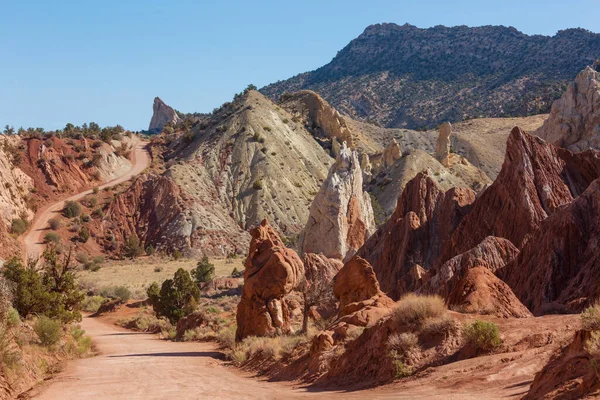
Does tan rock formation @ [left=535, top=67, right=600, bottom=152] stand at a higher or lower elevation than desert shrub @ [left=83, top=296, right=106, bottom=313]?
higher

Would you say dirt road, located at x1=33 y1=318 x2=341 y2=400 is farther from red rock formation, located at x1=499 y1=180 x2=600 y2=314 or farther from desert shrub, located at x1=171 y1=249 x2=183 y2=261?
desert shrub, located at x1=171 y1=249 x2=183 y2=261

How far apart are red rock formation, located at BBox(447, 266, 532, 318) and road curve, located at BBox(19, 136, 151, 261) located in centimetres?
3991

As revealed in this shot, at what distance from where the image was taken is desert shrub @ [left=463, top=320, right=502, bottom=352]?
13180 mm

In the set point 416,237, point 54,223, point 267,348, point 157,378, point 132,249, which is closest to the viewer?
point 157,378

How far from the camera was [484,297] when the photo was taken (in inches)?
649

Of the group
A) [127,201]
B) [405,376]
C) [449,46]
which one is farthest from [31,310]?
[449,46]

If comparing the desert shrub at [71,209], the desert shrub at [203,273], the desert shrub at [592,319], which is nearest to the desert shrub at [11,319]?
the desert shrub at [592,319]

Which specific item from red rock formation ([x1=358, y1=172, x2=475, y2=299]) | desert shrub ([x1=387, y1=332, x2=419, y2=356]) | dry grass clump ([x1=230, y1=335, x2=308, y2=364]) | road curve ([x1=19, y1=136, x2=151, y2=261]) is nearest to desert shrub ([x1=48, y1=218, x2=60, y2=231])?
road curve ([x1=19, y1=136, x2=151, y2=261])

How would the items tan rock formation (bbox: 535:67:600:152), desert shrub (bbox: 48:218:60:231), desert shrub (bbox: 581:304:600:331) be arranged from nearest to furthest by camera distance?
desert shrub (bbox: 581:304:600:331)
tan rock formation (bbox: 535:67:600:152)
desert shrub (bbox: 48:218:60:231)

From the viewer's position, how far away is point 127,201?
83688 millimetres

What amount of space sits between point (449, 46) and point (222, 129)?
11069 cm

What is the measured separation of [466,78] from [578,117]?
11542 centimetres

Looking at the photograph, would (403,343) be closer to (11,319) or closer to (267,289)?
(11,319)

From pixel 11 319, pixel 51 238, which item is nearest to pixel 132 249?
pixel 51 238
